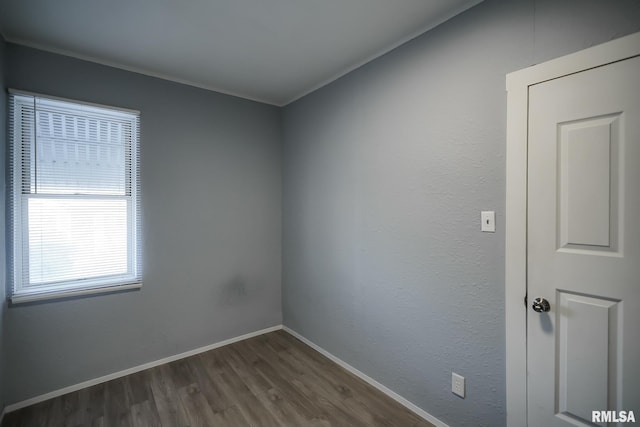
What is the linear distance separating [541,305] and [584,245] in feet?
1.15

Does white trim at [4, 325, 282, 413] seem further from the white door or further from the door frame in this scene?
the white door

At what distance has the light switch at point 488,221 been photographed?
1.60 m

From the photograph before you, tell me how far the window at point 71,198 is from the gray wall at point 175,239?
0.11m

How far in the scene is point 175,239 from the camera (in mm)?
2703

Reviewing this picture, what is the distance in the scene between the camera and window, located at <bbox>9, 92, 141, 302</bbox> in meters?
2.07

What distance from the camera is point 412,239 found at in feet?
6.63

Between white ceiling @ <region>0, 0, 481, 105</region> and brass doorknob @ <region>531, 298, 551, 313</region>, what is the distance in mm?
1688

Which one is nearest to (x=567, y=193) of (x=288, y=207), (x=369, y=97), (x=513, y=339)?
(x=513, y=339)

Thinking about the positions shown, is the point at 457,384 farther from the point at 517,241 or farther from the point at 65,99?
the point at 65,99

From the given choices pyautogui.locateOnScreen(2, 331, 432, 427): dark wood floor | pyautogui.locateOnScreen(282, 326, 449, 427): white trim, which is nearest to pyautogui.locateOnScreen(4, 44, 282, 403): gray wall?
pyautogui.locateOnScreen(2, 331, 432, 427): dark wood floor

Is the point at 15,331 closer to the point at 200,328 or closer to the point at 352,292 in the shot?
the point at 200,328

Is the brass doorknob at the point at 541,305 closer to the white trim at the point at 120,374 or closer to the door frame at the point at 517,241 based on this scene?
the door frame at the point at 517,241

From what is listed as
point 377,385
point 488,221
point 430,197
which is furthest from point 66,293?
point 488,221

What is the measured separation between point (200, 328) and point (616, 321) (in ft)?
9.98
